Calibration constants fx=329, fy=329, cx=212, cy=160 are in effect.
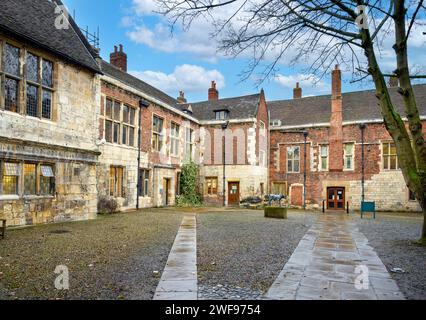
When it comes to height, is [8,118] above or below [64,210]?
above

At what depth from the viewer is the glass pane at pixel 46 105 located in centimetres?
1125

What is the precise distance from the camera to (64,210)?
471 inches

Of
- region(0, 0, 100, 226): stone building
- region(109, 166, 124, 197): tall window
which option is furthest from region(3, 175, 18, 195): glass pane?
region(109, 166, 124, 197): tall window

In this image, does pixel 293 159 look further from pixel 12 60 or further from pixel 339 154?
pixel 12 60

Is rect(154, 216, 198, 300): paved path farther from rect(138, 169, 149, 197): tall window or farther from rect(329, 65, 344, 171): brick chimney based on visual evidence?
rect(329, 65, 344, 171): brick chimney

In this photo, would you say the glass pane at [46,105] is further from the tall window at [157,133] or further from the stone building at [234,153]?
the stone building at [234,153]

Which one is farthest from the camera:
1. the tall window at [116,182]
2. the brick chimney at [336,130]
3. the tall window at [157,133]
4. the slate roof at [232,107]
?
the slate roof at [232,107]

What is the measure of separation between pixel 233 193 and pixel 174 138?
6238 mm

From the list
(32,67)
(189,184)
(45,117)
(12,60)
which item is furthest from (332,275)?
(189,184)

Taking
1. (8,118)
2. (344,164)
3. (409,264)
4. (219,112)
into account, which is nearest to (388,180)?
(344,164)

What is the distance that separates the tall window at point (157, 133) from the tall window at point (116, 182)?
3.63 metres

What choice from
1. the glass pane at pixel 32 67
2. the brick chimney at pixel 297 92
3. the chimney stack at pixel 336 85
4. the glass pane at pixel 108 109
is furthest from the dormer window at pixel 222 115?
the glass pane at pixel 32 67
